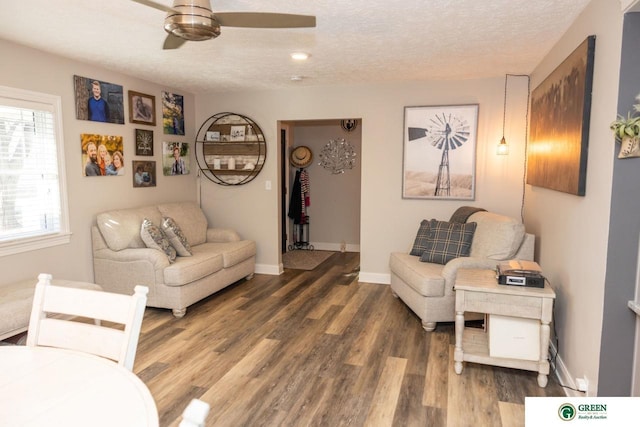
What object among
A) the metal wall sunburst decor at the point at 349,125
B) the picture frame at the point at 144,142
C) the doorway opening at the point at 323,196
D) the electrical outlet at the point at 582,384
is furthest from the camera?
the doorway opening at the point at 323,196

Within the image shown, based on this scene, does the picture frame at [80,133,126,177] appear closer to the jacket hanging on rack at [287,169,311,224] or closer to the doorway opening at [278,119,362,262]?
the doorway opening at [278,119,362,262]

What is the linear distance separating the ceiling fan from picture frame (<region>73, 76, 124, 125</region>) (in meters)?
2.30

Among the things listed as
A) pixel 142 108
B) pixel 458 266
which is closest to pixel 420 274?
pixel 458 266

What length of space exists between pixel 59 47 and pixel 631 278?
13.5ft

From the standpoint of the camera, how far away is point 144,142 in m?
4.61

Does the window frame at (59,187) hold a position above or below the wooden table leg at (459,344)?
above

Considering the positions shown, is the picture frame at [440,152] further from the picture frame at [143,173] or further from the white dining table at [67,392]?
the white dining table at [67,392]

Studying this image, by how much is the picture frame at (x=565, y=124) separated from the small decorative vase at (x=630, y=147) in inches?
18.6

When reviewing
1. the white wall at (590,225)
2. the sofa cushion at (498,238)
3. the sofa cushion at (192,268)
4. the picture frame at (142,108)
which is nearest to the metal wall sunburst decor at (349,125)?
the picture frame at (142,108)

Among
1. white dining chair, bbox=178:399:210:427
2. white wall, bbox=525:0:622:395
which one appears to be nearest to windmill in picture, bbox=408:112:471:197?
white wall, bbox=525:0:622:395

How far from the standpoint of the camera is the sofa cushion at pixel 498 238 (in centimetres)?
346

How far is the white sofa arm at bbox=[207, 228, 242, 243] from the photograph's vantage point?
203 inches

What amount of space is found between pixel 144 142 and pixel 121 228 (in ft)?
3.55

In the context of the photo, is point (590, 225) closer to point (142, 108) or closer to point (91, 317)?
point (91, 317)
